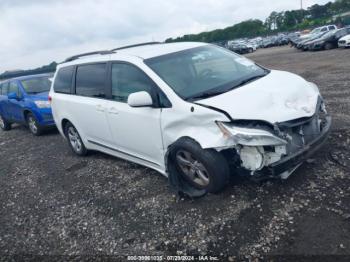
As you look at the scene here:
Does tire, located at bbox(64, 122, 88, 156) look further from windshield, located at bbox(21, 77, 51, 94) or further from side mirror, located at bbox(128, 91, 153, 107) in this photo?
windshield, located at bbox(21, 77, 51, 94)

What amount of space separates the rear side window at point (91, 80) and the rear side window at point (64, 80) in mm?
337

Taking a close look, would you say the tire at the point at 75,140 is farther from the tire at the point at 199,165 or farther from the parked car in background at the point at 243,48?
the parked car in background at the point at 243,48

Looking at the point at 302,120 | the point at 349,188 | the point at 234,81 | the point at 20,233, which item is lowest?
the point at 20,233

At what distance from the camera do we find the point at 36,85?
31.7 feet

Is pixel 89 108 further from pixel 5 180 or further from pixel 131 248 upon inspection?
pixel 131 248

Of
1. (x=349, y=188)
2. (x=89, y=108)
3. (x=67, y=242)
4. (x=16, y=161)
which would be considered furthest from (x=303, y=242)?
(x=16, y=161)

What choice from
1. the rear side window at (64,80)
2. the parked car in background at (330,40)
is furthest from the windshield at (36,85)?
the parked car in background at (330,40)

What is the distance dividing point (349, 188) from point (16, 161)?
6466mm

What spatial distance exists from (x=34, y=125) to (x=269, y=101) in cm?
735

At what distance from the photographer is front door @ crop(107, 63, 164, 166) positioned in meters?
4.29

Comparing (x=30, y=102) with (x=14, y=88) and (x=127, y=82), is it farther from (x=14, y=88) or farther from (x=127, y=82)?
(x=127, y=82)

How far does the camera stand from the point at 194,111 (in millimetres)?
3783

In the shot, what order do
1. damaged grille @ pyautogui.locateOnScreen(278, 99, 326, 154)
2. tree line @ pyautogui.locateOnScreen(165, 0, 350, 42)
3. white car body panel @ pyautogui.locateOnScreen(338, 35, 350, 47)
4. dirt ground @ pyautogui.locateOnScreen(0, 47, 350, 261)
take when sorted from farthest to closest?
tree line @ pyautogui.locateOnScreen(165, 0, 350, 42) → white car body panel @ pyautogui.locateOnScreen(338, 35, 350, 47) → damaged grille @ pyautogui.locateOnScreen(278, 99, 326, 154) → dirt ground @ pyautogui.locateOnScreen(0, 47, 350, 261)

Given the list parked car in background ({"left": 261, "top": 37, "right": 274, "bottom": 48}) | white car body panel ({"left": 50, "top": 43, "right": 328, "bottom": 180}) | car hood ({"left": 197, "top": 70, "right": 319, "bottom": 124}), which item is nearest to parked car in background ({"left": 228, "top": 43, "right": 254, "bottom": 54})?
parked car in background ({"left": 261, "top": 37, "right": 274, "bottom": 48})
